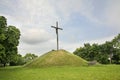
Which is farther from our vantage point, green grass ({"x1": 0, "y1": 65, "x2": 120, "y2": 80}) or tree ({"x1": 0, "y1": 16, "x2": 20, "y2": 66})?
tree ({"x1": 0, "y1": 16, "x2": 20, "y2": 66})

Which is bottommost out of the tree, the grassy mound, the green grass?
the green grass

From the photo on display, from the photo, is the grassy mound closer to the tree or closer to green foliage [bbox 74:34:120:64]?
the tree

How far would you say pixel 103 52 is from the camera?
123 meters

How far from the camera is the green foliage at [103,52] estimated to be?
109 metres

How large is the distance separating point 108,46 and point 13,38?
250 feet

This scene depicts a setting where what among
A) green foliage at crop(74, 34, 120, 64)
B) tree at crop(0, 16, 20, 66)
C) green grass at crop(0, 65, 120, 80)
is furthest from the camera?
green foliage at crop(74, 34, 120, 64)

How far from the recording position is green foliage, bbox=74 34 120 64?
109 metres

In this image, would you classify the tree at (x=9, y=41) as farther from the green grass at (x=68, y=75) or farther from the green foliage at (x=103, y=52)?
the green foliage at (x=103, y=52)

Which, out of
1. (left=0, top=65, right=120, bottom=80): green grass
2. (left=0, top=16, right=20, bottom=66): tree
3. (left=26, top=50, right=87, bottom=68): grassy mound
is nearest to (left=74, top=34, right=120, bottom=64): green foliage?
(left=26, top=50, right=87, bottom=68): grassy mound

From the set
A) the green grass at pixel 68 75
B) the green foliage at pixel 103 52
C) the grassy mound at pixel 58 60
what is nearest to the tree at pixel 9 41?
the grassy mound at pixel 58 60

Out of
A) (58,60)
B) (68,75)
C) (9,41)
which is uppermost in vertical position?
(9,41)

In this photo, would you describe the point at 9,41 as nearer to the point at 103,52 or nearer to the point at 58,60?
the point at 58,60

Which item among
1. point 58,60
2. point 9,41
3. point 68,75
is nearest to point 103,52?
point 58,60

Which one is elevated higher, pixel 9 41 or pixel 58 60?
pixel 9 41
